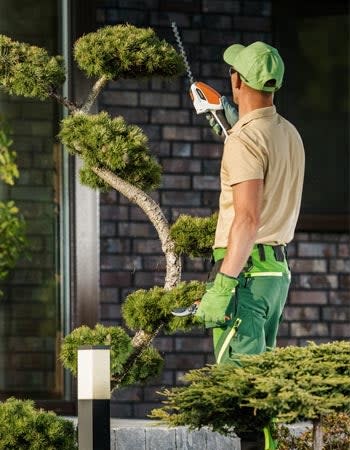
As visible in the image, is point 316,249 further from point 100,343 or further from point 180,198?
point 100,343

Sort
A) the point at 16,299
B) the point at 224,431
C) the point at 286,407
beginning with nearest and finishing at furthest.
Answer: the point at 286,407 < the point at 224,431 < the point at 16,299

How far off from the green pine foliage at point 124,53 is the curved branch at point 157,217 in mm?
494

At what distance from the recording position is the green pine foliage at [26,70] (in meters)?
7.50

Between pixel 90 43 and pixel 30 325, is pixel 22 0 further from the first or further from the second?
pixel 90 43

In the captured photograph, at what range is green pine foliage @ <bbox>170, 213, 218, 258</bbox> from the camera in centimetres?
732

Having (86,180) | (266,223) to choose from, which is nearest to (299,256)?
(86,180)

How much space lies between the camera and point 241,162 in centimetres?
618

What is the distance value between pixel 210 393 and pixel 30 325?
4.40 meters

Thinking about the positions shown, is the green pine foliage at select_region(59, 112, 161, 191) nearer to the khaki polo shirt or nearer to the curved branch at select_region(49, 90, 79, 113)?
the curved branch at select_region(49, 90, 79, 113)

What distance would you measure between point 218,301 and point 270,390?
0.62 m

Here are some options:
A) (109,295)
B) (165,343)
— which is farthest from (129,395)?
(109,295)

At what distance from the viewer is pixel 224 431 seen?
6004mm

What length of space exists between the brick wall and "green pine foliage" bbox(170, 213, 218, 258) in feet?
9.17

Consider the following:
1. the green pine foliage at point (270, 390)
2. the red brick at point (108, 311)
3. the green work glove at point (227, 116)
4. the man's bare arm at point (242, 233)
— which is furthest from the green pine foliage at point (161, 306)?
the red brick at point (108, 311)
